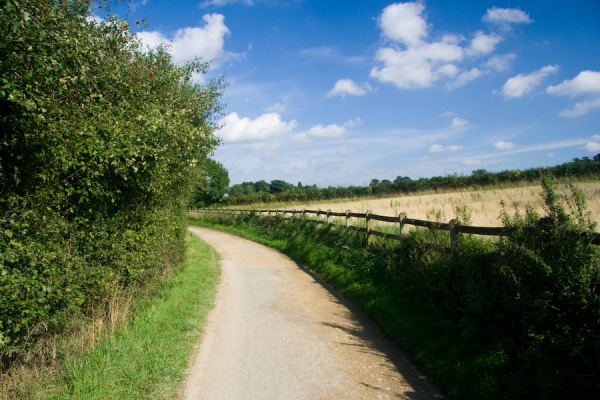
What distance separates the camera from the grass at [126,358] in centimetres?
431

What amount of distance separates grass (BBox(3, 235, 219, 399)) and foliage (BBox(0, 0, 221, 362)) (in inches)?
18.1

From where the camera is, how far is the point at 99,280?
18.5 feet

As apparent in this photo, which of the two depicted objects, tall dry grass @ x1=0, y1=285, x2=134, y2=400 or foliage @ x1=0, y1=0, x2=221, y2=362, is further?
tall dry grass @ x1=0, y1=285, x2=134, y2=400

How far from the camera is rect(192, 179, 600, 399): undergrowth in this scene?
401 centimetres

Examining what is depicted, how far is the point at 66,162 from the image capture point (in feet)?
14.4

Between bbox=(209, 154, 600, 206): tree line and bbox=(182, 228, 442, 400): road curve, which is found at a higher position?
bbox=(209, 154, 600, 206): tree line

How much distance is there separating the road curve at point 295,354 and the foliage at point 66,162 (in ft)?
6.70

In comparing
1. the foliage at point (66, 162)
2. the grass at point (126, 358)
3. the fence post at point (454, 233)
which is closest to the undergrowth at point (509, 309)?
the fence post at point (454, 233)

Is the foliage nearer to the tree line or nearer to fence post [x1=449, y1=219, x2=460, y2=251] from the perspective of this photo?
fence post [x1=449, y1=219, x2=460, y2=251]

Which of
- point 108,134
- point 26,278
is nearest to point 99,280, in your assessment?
point 26,278

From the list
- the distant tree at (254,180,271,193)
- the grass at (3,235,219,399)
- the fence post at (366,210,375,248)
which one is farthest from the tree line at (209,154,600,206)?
the distant tree at (254,180,271,193)

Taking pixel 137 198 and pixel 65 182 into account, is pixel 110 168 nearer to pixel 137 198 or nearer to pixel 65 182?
pixel 65 182

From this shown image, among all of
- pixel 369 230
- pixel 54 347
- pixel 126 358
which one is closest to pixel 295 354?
pixel 126 358

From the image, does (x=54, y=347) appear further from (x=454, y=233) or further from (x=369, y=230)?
(x=369, y=230)
